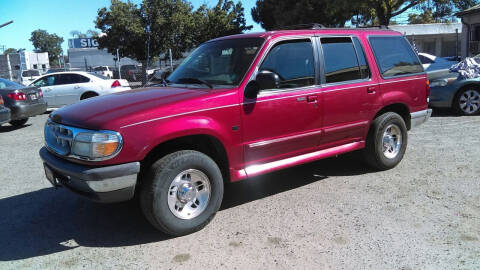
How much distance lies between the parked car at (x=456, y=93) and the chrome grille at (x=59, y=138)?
28.9 ft

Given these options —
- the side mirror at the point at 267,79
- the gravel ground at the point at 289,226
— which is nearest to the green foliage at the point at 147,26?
the gravel ground at the point at 289,226

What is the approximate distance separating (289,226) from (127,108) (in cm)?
191

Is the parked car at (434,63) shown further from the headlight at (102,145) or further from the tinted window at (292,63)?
the headlight at (102,145)

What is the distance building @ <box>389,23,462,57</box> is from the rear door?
32.9m

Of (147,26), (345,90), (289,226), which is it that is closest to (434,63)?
(345,90)

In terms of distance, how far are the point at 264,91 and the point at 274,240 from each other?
1.50 meters

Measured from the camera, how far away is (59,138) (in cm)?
371

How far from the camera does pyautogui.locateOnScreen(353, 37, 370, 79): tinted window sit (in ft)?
16.5

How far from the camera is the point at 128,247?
3.56 meters

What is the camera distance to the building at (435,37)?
3488 cm

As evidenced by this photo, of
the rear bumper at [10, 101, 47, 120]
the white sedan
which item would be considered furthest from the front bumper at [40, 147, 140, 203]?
the white sedan

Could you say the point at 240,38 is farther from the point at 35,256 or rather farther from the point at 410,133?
the point at 410,133

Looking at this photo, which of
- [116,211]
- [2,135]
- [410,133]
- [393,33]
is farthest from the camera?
[2,135]

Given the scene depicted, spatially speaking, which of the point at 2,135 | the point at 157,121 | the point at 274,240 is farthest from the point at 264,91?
the point at 2,135
